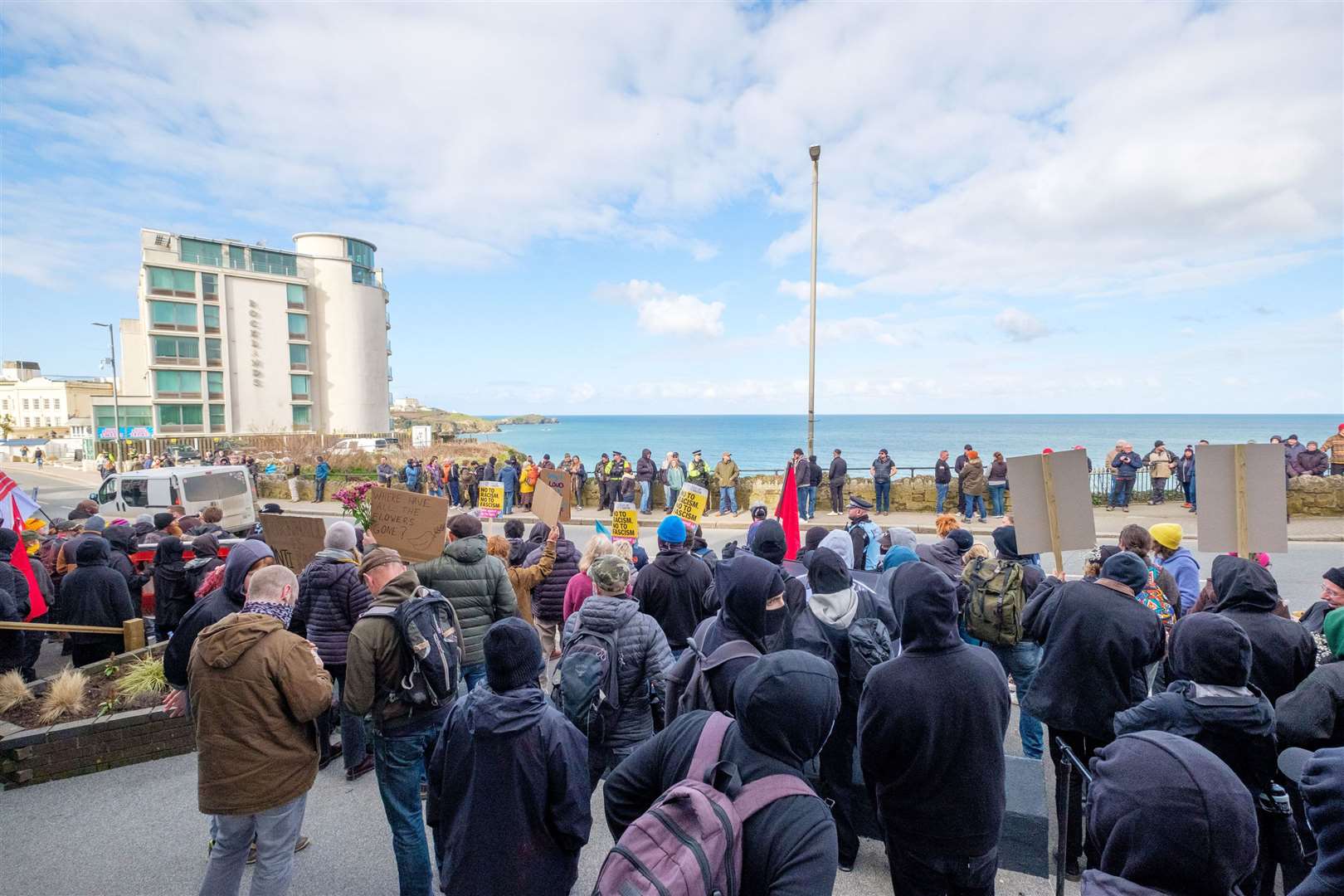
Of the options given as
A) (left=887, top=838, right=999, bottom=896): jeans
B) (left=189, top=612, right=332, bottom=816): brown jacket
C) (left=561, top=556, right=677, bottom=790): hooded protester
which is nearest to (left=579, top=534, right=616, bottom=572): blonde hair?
(left=561, top=556, right=677, bottom=790): hooded protester

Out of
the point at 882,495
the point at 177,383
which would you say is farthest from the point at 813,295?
the point at 177,383

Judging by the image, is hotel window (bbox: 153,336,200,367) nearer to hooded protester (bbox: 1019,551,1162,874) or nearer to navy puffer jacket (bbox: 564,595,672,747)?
navy puffer jacket (bbox: 564,595,672,747)

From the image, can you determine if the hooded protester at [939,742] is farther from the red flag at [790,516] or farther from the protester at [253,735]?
the red flag at [790,516]

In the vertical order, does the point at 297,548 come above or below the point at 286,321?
below

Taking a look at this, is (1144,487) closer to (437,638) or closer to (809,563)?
(809,563)

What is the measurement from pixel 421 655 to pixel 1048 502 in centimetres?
492

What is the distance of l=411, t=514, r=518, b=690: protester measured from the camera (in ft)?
16.0

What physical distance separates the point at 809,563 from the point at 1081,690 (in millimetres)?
1620

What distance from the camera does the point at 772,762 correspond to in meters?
1.97

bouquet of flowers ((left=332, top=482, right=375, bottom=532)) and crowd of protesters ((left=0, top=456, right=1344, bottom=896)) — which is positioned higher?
bouquet of flowers ((left=332, top=482, right=375, bottom=532))

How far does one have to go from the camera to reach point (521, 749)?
8.50 feet

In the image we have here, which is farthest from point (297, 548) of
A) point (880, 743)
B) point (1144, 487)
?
point (1144, 487)

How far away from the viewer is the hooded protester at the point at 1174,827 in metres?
1.73

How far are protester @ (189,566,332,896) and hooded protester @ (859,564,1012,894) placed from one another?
8.88 feet
